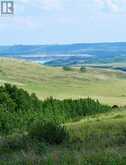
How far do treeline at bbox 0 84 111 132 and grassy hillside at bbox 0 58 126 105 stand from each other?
69.4 m

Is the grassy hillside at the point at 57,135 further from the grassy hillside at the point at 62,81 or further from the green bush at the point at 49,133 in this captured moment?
the grassy hillside at the point at 62,81

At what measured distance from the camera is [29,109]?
5544 centimetres

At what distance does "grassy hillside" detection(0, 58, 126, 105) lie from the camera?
14174cm

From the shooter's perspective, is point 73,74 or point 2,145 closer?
point 2,145

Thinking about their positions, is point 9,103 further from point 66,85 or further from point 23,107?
point 66,85

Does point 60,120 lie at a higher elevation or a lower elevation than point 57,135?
lower

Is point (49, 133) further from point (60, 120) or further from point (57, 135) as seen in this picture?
point (60, 120)

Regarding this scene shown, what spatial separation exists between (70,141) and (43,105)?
42771 millimetres

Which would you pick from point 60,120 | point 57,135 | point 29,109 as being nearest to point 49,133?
point 57,135

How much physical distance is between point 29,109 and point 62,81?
368ft

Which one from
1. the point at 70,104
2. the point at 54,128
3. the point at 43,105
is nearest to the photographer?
the point at 54,128

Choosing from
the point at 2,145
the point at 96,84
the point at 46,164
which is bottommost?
the point at 96,84

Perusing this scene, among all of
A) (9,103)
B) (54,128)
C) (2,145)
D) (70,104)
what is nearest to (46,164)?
(54,128)

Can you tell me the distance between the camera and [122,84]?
164m
